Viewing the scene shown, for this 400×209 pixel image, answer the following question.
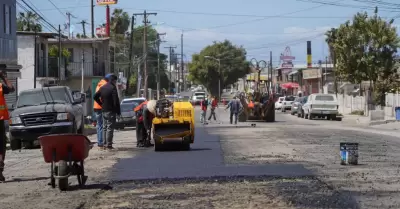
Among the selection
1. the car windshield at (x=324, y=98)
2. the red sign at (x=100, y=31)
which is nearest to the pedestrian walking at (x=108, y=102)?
the car windshield at (x=324, y=98)

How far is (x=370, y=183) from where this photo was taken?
10781 mm

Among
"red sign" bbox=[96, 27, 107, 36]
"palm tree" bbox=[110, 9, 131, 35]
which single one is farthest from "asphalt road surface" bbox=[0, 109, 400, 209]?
"palm tree" bbox=[110, 9, 131, 35]

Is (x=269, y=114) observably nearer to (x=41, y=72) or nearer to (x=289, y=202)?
(x=41, y=72)

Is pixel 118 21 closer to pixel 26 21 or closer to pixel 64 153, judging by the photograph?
pixel 26 21

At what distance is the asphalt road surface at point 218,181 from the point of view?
921 centimetres

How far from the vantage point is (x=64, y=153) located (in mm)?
10617

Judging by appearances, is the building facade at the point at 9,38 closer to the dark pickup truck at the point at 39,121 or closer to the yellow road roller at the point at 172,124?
the dark pickup truck at the point at 39,121

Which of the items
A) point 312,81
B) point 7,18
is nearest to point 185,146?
point 7,18

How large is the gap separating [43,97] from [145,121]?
5794 millimetres

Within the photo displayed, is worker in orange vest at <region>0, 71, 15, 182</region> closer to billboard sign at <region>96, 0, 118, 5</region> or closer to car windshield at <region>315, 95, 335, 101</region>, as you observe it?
car windshield at <region>315, 95, 335, 101</region>

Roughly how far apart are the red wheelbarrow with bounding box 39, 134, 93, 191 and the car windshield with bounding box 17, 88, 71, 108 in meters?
12.3

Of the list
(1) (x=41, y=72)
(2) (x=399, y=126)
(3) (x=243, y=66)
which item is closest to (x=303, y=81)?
(3) (x=243, y=66)

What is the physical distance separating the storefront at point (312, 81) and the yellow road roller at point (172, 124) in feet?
231

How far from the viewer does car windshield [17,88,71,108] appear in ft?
74.7
